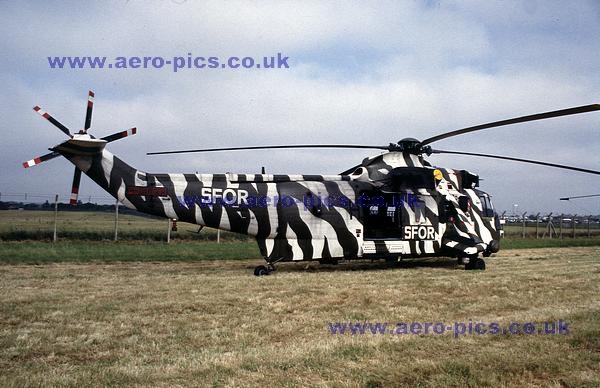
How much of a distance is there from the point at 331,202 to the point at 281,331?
7.98 m

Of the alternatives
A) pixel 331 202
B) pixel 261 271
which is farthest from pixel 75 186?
pixel 331 202

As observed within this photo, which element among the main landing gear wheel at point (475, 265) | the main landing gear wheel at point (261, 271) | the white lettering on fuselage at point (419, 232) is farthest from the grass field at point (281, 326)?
the white lettering on fuselage at point (419, 232)

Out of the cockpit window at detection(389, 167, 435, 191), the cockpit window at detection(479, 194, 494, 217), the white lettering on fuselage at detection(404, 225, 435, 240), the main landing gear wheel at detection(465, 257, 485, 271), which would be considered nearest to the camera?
the main landing gear wheel at detection(465, 257, 485, 271)

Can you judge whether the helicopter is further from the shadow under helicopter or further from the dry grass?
the dry grass

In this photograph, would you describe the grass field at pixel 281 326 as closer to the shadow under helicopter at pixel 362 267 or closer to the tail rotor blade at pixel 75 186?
the shadow under helicopter at pixel 362 267

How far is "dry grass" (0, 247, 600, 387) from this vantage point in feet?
15.7

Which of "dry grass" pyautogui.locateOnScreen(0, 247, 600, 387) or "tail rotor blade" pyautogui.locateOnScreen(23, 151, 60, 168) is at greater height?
"tail rotor blade" pyautogui.locateOnScreen(23, 151, 60, 168)

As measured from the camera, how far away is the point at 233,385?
176 inches

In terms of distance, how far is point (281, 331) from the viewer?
6.75m

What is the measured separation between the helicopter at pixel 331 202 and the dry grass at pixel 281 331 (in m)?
1.77

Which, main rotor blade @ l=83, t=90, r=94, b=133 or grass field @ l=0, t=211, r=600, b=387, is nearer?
grass field @ l=0, t=211, r=600, b=387

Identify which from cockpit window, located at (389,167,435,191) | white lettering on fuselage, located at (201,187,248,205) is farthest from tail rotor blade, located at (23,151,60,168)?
cockpit window, located at (389,167,435,191)

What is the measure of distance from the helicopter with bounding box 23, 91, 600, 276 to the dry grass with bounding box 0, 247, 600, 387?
1768 mm

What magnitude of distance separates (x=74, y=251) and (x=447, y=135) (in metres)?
14.4
